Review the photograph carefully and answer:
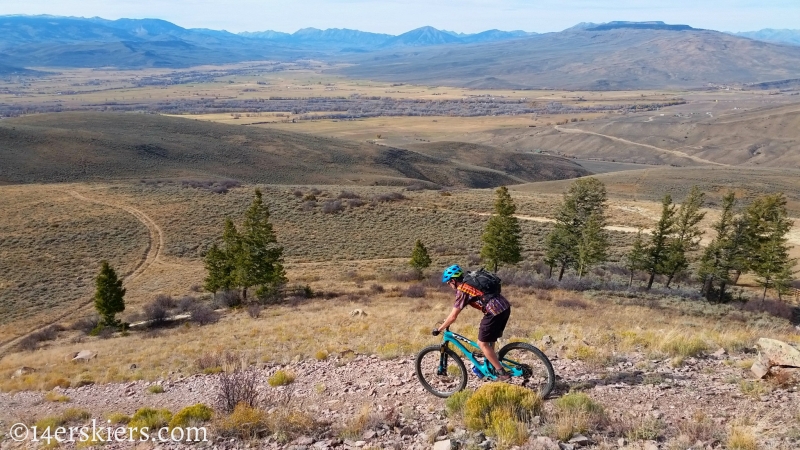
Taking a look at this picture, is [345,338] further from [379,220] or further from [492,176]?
[492,176]

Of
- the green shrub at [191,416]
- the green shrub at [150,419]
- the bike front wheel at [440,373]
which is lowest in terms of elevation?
the green shrub at [150,419]

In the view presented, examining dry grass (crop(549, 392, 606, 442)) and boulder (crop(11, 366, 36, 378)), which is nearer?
dry grass (crop(549, 392, 606, 442))

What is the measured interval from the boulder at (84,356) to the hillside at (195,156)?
6441 cm

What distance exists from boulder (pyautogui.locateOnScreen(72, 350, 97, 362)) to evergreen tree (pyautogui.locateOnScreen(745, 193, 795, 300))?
1324 inches

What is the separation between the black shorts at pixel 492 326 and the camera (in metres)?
8.52

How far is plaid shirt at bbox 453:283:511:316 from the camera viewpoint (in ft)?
27.8

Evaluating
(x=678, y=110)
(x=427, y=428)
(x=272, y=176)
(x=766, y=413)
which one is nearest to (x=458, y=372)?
(x=427, y=428)

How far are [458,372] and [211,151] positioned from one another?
99820mm

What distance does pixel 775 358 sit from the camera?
9.41 meters

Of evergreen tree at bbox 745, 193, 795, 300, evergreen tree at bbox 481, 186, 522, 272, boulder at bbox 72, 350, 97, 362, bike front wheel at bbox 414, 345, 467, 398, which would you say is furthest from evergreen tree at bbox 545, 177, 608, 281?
boulder at bbox 72, 350, 97, 362

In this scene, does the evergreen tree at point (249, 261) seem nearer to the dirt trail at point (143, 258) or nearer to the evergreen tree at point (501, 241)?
the dirt trail at point (143, 258)

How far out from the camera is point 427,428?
838 cm

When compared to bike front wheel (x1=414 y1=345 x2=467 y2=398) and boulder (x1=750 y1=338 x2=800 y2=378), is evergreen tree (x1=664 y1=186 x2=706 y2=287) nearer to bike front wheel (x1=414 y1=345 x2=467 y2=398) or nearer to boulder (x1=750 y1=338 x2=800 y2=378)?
boulder (x1=750 y1=338 x2=800 y2=378)

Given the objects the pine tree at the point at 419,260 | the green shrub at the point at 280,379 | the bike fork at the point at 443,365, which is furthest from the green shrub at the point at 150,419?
the pine tree at the point at 419,260
